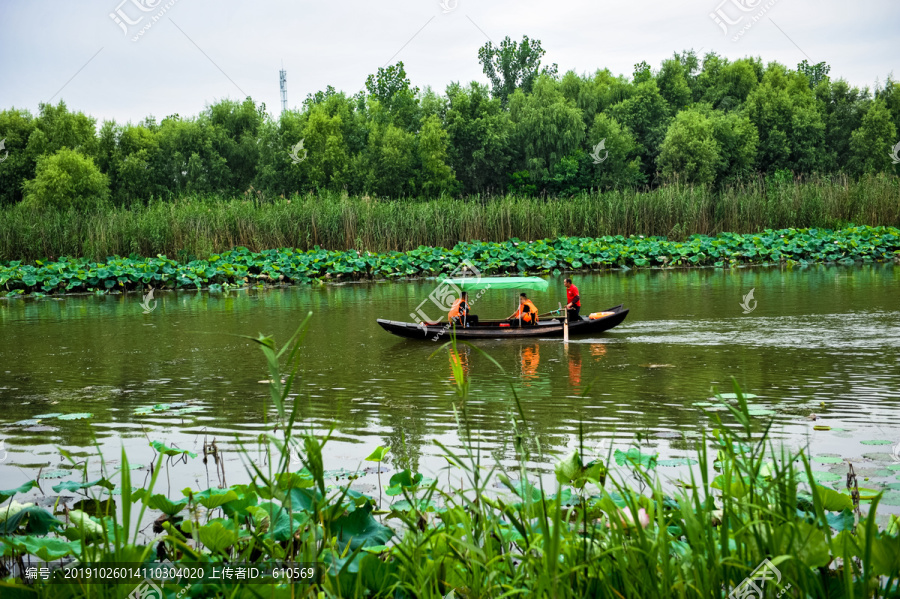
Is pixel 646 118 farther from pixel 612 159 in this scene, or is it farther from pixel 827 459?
pixel 827 459

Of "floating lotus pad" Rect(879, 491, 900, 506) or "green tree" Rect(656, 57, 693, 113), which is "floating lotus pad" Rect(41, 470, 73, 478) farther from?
"green tree" Rect(656, 57, 693, 113)

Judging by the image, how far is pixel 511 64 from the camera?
202ft

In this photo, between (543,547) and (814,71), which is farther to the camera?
(814,71)

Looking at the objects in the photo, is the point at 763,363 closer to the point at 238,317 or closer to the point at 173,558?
the point at 173,558

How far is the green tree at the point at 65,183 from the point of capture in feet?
128

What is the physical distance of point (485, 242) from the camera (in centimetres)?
2394

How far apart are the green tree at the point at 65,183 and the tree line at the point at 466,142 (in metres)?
0.15

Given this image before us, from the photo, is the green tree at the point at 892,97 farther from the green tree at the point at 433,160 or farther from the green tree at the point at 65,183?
→ the green tree at the point at 65,183

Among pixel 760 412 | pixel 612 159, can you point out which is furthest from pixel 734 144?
pixel 760 412

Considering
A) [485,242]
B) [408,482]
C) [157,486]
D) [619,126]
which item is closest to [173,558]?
[408,482]

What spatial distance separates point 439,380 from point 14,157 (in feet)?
143

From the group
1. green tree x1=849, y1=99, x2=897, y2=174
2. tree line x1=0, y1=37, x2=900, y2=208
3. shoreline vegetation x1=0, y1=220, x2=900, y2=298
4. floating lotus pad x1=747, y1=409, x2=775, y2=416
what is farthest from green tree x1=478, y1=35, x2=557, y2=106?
floating lotus pad x1=747, y1=409, x2=775, y2=416

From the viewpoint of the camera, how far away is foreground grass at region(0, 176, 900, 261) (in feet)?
73.0

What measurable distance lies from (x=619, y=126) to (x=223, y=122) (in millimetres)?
26371
